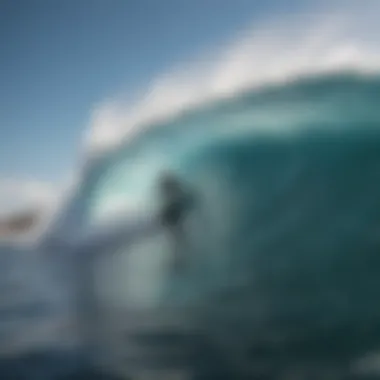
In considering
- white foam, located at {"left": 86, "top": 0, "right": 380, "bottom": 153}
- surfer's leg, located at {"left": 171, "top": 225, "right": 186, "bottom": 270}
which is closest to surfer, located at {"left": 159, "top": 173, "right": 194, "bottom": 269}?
surfer's leg, located at {"left": 171, "top": 225, "right": 186, "bottom": 270}

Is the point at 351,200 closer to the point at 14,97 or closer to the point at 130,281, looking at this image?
the point at 130,281

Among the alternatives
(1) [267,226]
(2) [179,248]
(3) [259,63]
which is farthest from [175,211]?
(3) [259,63]

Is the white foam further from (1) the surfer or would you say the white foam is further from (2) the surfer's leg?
(2) the surfer's leg

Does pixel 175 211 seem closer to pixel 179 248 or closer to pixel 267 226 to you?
pixel 179 248

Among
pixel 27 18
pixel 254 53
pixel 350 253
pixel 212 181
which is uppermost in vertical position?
pixel 27 18

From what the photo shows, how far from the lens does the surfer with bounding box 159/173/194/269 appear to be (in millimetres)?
1512

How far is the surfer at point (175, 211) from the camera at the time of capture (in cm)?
151

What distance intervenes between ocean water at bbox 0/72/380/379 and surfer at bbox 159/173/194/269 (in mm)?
19

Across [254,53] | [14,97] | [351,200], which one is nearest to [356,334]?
[351,200]

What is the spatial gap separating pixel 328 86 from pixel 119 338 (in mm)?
729

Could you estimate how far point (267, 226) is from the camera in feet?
4.83

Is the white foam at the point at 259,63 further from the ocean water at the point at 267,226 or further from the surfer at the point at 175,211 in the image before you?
the surfer at the point at 175,211

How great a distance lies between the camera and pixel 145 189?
1.54 meters

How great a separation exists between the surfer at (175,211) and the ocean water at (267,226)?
0.06 ft
